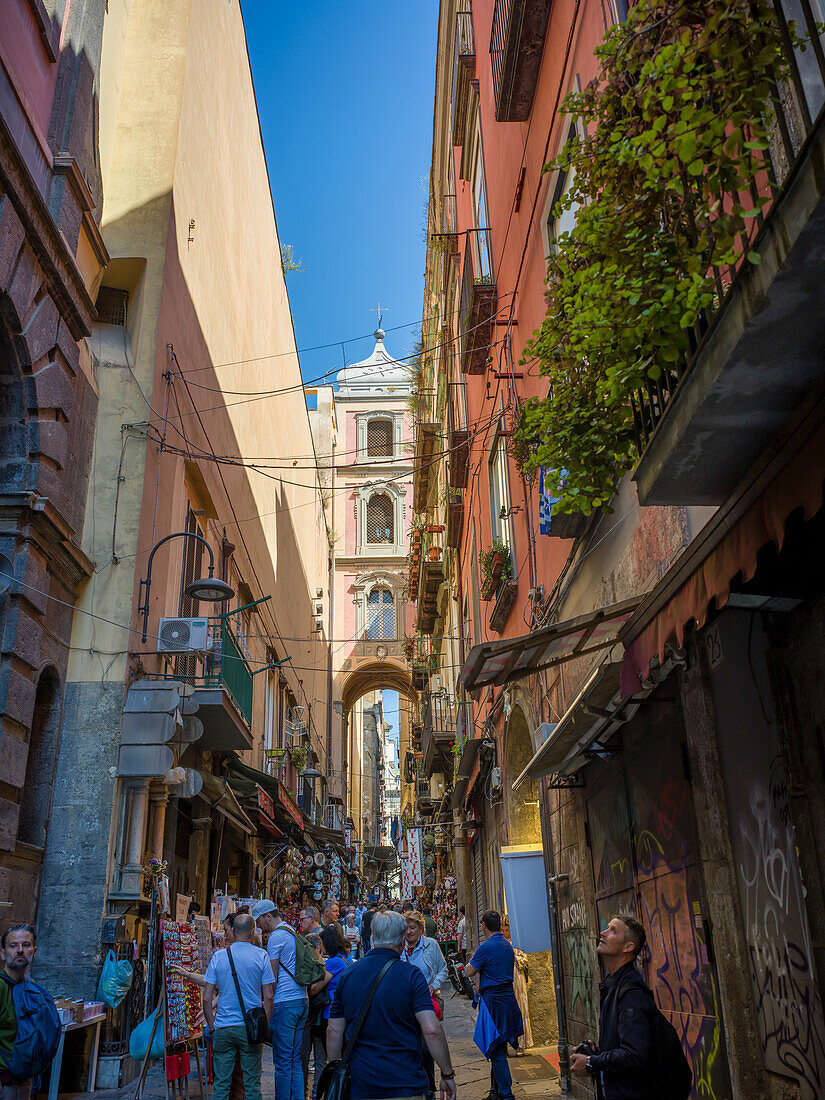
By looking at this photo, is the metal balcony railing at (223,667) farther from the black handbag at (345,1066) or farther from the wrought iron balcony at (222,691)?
the black handbag at (345,1066)

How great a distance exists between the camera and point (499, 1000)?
7.43 metres

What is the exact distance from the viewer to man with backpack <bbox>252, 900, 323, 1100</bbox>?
6578 mm

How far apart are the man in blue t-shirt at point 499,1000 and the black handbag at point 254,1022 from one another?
1.97 m

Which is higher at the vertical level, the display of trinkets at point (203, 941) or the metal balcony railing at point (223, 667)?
the metal balcony railing at point (223, 667)

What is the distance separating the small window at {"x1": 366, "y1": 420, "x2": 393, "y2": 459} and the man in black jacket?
44.3 meters

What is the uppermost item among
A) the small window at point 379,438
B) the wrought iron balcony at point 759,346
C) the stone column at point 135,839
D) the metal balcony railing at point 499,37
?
the small window at point 379,438

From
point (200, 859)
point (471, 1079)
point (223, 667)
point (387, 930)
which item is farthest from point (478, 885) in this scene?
point (387, 930)

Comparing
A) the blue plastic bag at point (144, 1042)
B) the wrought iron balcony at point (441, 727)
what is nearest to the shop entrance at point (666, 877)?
the blue plastic bag at point (144, 1042)

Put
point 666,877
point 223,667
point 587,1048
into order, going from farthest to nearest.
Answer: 1. point 223,667
2. point 666,877
3. point 587,1048

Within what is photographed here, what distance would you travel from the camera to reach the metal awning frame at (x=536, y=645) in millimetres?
5078

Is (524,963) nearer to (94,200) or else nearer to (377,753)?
(94,200)

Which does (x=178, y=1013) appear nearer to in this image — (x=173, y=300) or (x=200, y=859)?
(x=200, y=859)

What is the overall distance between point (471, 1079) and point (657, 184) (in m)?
8.49

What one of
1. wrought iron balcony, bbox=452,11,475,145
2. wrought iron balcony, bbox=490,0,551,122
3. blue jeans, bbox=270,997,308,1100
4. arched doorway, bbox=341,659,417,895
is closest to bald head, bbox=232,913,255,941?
blue jeans, bbox=270,997,308,1100
